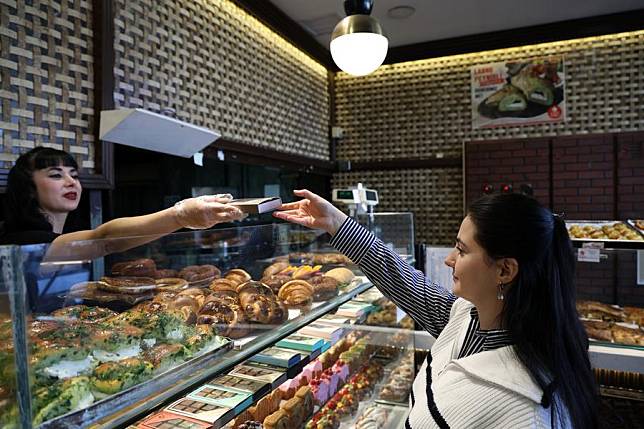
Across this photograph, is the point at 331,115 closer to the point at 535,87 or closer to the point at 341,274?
the point at 535,87

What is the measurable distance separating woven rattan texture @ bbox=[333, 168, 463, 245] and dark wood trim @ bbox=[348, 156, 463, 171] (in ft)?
0.17

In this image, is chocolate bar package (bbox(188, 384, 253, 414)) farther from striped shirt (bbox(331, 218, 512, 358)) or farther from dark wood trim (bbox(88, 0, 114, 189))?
dark wood trim (bbox(88, 0, 114, 189))

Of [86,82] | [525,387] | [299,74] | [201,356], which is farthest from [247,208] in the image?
[299,74]

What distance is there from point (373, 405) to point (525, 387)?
1902 mm

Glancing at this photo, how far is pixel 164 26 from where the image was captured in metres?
3.01

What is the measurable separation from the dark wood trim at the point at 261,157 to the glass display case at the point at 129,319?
1.95 m

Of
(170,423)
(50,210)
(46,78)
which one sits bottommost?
(170,423)

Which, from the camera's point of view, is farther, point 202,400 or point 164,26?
point 164,26

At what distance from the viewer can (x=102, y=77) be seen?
248cm

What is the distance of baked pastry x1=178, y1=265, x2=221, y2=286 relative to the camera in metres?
1.40

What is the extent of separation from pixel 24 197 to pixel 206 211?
95 cm

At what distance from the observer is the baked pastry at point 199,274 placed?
4.60 ft

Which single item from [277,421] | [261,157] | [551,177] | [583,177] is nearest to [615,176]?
[583,177]

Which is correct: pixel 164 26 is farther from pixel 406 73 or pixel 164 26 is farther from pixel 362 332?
pixel 406 73
